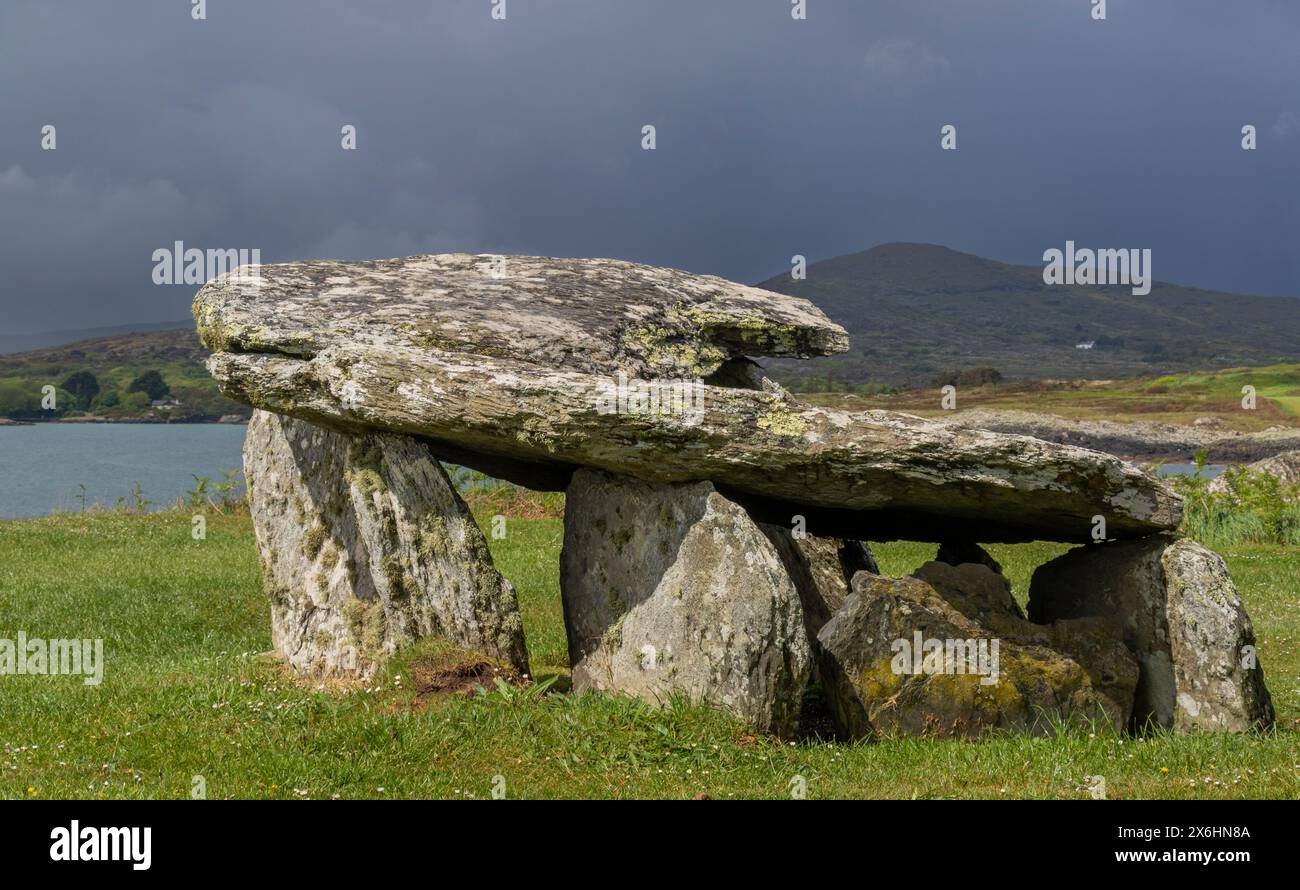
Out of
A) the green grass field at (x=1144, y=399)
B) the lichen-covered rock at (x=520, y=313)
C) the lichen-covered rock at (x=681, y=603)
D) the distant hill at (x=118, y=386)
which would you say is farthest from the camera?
the distant hill at (x=118, y=386)

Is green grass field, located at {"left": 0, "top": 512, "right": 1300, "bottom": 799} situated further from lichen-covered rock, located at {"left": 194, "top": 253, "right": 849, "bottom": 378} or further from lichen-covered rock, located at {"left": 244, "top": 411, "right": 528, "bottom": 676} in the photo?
lichen-covered rock, located at {"left": 194, "top": 253, "right": 849, "bottom": 378}

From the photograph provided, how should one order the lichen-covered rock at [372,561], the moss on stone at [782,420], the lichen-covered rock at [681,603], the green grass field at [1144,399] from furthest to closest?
the green grass field at [1144,399] < the lichen-covered rock at [372,561] < the moss on stone at [782,420] < the lichen-covered rock at [681,603]

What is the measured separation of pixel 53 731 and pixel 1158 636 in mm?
9688

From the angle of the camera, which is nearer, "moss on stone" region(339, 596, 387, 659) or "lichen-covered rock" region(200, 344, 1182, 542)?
"lichen-covered rock" region(200, 344, 1182, 542)

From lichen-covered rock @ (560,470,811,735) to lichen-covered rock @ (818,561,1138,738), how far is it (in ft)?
1.96

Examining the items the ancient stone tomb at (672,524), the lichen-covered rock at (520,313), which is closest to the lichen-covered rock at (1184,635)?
the ancient stone tomb at (672,524)

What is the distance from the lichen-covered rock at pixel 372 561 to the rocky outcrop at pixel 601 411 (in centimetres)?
49

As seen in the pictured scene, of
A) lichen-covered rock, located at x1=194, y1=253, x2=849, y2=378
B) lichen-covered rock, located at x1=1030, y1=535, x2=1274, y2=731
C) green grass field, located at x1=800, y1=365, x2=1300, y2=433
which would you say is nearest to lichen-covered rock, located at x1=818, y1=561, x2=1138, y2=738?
lichen-covered rock, located at x1=1030, y1=535, x2=1274, y2=731

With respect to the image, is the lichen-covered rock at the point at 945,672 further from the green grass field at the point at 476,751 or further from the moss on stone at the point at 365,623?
the moss on stone at the point at 365,623

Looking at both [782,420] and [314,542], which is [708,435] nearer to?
[782,420]

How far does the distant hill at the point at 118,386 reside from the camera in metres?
95.0

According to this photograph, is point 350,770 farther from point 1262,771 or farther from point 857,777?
point 1262,771

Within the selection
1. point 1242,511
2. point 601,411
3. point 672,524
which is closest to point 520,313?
point 601,411

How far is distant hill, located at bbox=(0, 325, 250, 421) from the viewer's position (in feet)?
312
